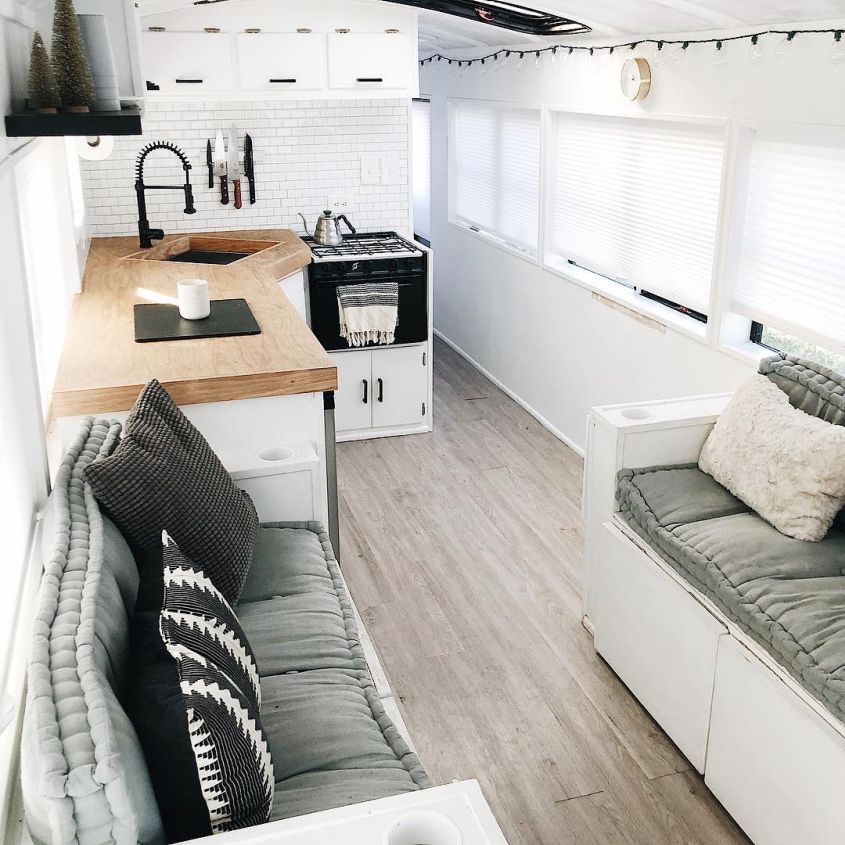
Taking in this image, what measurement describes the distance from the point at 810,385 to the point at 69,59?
231 centimetres

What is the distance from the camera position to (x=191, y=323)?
143 inches

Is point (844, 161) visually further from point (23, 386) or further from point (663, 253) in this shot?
point (23, 386)

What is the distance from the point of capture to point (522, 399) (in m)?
5.93

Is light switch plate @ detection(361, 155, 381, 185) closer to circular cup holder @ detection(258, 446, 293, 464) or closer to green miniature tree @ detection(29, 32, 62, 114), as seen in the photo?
circular cup holder @ detection(258, 446, 293, 464)

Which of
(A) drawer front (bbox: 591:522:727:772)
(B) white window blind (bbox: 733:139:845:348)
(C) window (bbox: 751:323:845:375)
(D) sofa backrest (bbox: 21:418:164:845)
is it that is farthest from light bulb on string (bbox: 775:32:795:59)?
(D) sofa backrest (bbox: 21:418:164:845)

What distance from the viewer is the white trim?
5261 mm

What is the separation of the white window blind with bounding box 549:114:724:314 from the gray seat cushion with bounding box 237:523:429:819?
7.50ft

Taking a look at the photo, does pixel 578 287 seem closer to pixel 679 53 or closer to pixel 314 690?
pixel 679 53

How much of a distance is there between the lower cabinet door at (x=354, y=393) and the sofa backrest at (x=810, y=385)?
2648mm

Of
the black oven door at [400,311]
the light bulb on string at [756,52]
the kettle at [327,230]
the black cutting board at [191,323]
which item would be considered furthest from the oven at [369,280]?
the light bulb on string at [756,52]

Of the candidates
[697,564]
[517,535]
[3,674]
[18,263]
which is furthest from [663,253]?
[3,674]

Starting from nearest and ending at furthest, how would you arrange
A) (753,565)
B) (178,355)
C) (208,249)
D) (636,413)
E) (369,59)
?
(753,565) < (636,413) < (178,355) < (369,59) < (208,249)

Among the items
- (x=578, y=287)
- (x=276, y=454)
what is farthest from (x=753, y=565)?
(x=578, y=287)

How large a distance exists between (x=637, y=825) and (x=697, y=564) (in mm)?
730
